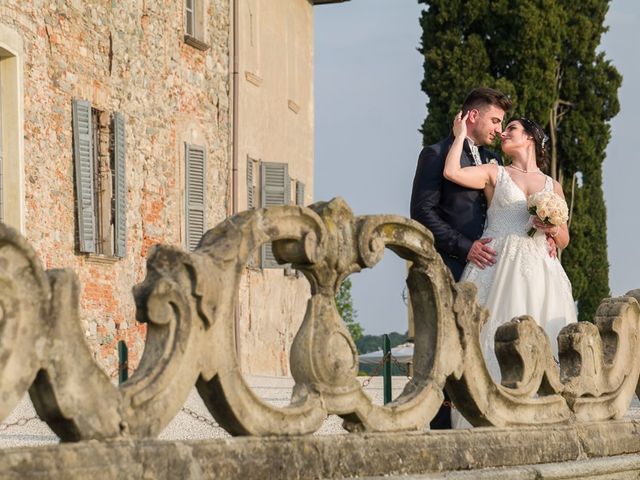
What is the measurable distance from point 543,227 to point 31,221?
781cm

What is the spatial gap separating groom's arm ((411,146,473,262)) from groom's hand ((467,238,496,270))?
3cm

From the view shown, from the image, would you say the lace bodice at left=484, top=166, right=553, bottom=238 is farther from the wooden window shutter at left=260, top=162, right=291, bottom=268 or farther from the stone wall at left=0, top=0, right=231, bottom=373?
the wooden window shutter at left=260, top=162, right=291, bottom=268

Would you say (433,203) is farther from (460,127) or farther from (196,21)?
(196,21)

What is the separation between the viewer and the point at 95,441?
4.30 m

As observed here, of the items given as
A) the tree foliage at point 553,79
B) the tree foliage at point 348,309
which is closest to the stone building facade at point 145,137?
the tree foliage at point 553,79

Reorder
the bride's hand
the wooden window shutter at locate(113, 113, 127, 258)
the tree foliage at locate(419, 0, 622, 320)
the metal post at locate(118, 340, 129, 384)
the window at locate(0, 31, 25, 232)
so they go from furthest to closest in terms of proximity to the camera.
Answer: the tree foliage at locate(419, 0, 622, 320) < the wooden window shutter at locate(113, 113, 127, 258) < the metal post at locate(118, 340, 129, 384) < the window at locate(0, 31, 25, 232) < the bride's hand

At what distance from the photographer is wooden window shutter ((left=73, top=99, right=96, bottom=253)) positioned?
51.4 feet

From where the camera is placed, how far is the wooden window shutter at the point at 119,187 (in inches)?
A: 648

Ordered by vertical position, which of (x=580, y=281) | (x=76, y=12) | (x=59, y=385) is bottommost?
(x=580, y=281)

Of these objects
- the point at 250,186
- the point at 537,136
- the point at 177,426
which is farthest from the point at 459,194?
the point at 250,186

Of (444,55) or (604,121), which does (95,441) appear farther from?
(604,121)

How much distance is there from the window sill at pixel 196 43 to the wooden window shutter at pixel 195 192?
1.13 meters

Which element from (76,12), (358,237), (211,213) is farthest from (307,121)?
(358,237)

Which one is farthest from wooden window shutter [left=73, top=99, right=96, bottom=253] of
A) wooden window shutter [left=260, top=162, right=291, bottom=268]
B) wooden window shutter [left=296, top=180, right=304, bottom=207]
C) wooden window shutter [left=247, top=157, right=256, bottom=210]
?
wooden window shutter [left=296, top=180, right=304, bottom=207]
